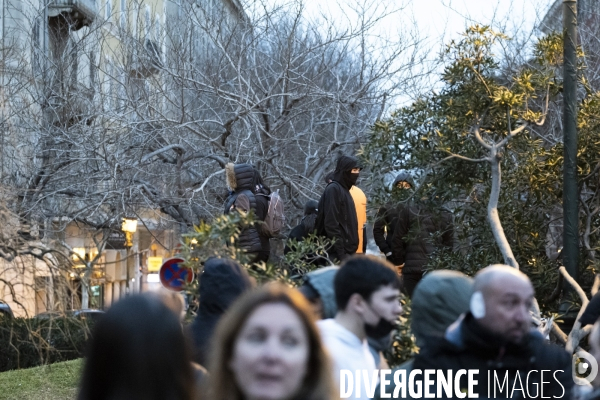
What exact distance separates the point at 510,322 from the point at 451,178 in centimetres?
541

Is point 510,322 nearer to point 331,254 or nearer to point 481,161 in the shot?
point 481,161

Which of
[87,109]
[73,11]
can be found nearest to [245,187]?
[87,109]

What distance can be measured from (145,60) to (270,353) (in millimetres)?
15147

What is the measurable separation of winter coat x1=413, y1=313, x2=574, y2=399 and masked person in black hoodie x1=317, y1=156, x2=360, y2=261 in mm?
6381

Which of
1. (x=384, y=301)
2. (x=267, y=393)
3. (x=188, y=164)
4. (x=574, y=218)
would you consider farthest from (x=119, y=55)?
(x=267, y=393)

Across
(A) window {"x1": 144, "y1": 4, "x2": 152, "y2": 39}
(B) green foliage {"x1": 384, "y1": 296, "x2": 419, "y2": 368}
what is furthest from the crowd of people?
(A) window {"x1": 144, "y1": 4, "x2": 152, "y2": 39}

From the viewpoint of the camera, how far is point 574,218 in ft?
26.4

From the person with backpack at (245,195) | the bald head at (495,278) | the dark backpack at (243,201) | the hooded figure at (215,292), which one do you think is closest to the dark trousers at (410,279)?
the person with backpack at (245,195)

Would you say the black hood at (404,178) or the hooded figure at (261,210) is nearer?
the black hood at (404,178)

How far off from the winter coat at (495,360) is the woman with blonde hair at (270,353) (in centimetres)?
117

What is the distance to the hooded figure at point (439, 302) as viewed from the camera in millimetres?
4312

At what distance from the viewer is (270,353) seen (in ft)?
8.41

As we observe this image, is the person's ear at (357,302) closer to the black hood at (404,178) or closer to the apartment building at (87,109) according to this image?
the black hood at (404,178)

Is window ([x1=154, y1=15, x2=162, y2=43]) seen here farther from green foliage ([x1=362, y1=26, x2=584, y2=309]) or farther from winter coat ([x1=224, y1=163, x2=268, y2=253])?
green foliage ([x1=362, y1=26, x2=584, y2=309])
